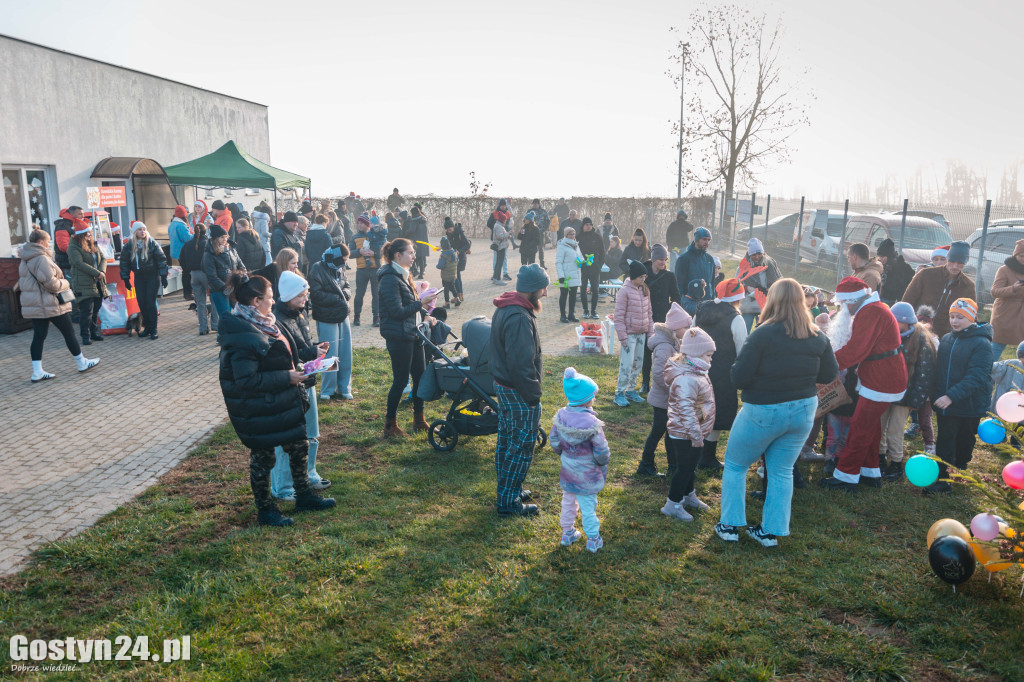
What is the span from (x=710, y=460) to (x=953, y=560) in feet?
8.15

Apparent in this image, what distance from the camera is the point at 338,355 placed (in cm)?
828

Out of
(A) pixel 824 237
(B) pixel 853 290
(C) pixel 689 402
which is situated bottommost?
(C) pixel 689 402

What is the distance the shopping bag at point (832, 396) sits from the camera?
20.2 ft

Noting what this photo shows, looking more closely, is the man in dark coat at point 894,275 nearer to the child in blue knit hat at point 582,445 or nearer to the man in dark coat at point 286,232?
the child in blue knit hat at point 582,445

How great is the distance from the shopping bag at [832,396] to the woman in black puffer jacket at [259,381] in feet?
15.3

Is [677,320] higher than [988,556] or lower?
higher

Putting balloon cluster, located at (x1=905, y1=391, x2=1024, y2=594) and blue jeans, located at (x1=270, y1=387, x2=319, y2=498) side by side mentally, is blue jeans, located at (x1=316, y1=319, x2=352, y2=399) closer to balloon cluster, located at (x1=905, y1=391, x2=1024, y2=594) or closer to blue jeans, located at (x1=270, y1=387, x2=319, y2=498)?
blue jeans, located at (x1=270, y1=387, x2=319, y2=498)

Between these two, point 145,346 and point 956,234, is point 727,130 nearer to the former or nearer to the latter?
point 956,234

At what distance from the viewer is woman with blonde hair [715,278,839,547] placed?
4641 millimetres

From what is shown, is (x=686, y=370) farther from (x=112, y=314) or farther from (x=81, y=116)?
(x=81, y=116)

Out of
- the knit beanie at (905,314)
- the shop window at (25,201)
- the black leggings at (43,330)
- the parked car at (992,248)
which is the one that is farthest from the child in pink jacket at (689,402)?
the shop window at (25,201)

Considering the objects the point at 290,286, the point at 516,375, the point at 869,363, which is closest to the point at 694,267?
the point at 869,363

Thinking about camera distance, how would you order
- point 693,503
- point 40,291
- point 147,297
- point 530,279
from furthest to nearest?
point 147,297, point 40,291, point 693,503, point 530,279

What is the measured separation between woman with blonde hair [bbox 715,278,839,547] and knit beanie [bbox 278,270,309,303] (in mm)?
3468
